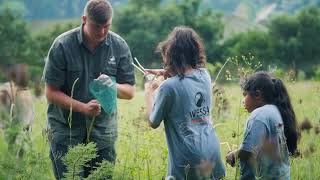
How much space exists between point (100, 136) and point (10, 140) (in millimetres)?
1693

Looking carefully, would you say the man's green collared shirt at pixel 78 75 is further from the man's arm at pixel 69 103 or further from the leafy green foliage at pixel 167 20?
the leafy green foliage at pixel 167 20

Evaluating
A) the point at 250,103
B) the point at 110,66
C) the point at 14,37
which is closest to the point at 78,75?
the point at 110,66

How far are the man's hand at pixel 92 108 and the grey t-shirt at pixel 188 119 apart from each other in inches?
17.8

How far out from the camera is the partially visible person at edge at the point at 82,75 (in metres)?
4.62

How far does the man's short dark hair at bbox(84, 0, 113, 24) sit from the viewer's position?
4.52 m

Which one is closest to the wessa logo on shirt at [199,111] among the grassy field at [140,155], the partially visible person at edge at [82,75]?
the grassy field at [140,155]

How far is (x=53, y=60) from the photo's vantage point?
185 inches

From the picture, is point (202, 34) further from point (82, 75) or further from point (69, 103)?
point (69, 103)

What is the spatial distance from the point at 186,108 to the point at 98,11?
3.24 ft

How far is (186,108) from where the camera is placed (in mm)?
4078

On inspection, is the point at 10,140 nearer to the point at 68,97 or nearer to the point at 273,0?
the point at 68,97

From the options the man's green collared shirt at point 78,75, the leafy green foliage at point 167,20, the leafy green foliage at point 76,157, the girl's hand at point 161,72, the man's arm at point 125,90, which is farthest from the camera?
the leafy green foliage at point 167,20

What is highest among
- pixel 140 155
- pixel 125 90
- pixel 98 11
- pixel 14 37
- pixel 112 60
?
pixel 14 37

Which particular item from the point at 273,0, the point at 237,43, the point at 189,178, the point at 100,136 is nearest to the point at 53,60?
the point at 100,136
